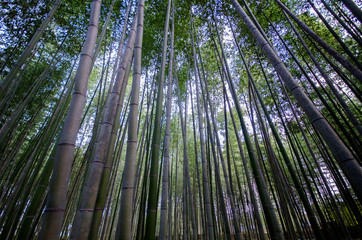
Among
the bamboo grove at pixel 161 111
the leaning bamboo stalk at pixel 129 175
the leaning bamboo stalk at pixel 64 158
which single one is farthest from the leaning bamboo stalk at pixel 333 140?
the leaning bamboo stalk at pixel 64 158

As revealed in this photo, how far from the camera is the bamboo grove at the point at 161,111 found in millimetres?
1162

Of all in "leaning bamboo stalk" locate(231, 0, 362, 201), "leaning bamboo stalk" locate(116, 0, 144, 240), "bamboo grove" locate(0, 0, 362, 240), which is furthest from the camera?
"bamboo grove" locate(0, 0, 362, 240)

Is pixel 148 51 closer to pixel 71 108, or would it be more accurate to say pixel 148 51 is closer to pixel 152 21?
pixel 152 21

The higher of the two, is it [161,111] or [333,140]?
[161,111]

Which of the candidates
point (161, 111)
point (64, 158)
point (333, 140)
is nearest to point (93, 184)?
point (64, 158)

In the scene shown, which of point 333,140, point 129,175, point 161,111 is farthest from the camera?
point 161,111

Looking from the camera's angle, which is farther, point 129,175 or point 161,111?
point 161,111

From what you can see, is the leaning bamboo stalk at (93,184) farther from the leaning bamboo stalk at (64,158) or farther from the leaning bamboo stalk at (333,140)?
the leaning bamboo stalk at (333,140)

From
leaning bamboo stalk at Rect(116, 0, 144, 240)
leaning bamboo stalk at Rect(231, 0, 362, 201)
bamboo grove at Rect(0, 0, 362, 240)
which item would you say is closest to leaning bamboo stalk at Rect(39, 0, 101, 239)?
bamboo grove at Rect(0, 0, 362, 240)

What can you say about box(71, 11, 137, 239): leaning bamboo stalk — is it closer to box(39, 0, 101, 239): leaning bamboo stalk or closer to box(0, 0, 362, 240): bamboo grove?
box(0, 0, 362, 240): bamboo grove

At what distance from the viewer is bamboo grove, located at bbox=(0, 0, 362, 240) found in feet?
3.81

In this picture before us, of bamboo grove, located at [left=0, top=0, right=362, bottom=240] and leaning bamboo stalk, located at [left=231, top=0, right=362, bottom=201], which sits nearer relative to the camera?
leaning bamboo stalk, located at [left=231, top=0, right=362, bottom=201]

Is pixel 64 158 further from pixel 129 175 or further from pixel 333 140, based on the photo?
pixel 333 140

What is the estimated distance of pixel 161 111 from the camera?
165 centimetres
